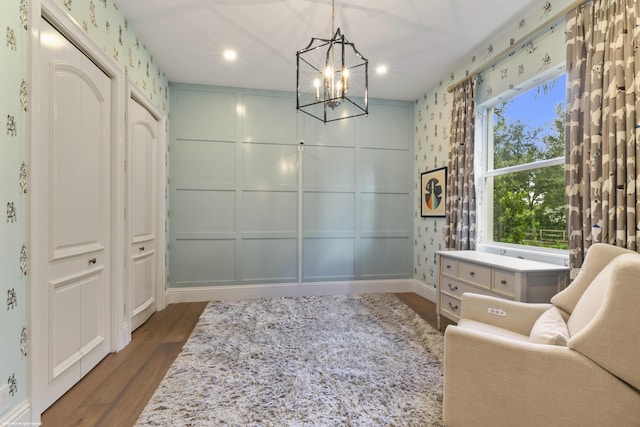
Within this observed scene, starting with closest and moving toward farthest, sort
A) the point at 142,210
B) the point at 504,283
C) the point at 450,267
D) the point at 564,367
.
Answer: the point at 564,367 < the point at 504,283 < the point at 450,267 < the point at 142,210

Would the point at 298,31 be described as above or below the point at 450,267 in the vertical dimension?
above

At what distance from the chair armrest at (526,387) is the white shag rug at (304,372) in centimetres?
37

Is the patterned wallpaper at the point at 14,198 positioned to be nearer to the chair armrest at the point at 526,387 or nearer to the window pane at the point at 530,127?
the chair armrest at the point at 526,387

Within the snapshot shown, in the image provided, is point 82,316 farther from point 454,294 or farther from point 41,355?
point 454,294

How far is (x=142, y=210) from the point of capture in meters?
2.89

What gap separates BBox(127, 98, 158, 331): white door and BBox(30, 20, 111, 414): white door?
381 mm

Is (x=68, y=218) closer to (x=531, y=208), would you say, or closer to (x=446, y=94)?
(x=531, y=208)

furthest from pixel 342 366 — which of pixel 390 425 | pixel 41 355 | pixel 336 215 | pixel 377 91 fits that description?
pixel 377 91

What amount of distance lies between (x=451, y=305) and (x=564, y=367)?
5.00 ft

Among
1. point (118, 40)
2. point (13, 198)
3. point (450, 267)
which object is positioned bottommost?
point (450, 267)

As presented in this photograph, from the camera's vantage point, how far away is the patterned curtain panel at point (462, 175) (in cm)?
300

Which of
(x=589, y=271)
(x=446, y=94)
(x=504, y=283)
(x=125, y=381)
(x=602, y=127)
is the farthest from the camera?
(x=446, y=94)

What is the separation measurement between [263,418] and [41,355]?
1230 mm

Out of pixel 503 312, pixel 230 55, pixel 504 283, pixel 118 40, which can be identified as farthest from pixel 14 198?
pixel 504 283
